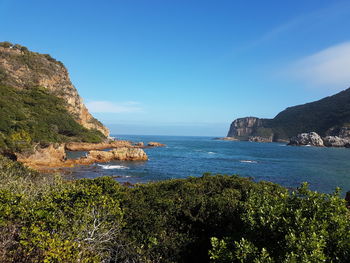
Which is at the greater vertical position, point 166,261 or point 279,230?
point 279,230

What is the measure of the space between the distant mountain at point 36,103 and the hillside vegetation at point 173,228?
4279 cm

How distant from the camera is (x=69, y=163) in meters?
49.3

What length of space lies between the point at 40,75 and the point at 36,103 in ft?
74.8

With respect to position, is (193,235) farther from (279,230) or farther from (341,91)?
(341,91)

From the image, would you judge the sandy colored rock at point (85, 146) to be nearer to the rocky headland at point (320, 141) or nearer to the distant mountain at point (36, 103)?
the distant mountain at point (36, 103)

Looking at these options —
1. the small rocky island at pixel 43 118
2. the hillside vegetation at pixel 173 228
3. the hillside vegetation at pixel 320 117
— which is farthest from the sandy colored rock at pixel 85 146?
the hillside vegetation at pixel 320 117

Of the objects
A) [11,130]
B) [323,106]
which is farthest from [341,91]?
[11,130]

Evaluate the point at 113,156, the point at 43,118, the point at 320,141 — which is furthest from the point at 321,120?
the point at 43,118

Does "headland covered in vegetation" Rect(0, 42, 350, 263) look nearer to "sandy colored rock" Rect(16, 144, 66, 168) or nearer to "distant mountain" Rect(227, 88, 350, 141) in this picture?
"sandy colored rock" Rect(16, 144, 66, 168)

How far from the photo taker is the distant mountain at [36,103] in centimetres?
5581

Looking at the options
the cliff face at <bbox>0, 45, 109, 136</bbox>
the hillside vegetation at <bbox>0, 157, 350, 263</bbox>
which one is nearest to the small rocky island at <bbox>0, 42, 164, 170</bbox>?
the cliff face at <bbox>0, 45, 109, 136</bbox>

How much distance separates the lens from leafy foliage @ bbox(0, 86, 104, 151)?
5216 centimetres

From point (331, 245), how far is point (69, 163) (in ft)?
165

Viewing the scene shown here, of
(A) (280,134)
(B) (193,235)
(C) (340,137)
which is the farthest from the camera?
(A) (280,134)
